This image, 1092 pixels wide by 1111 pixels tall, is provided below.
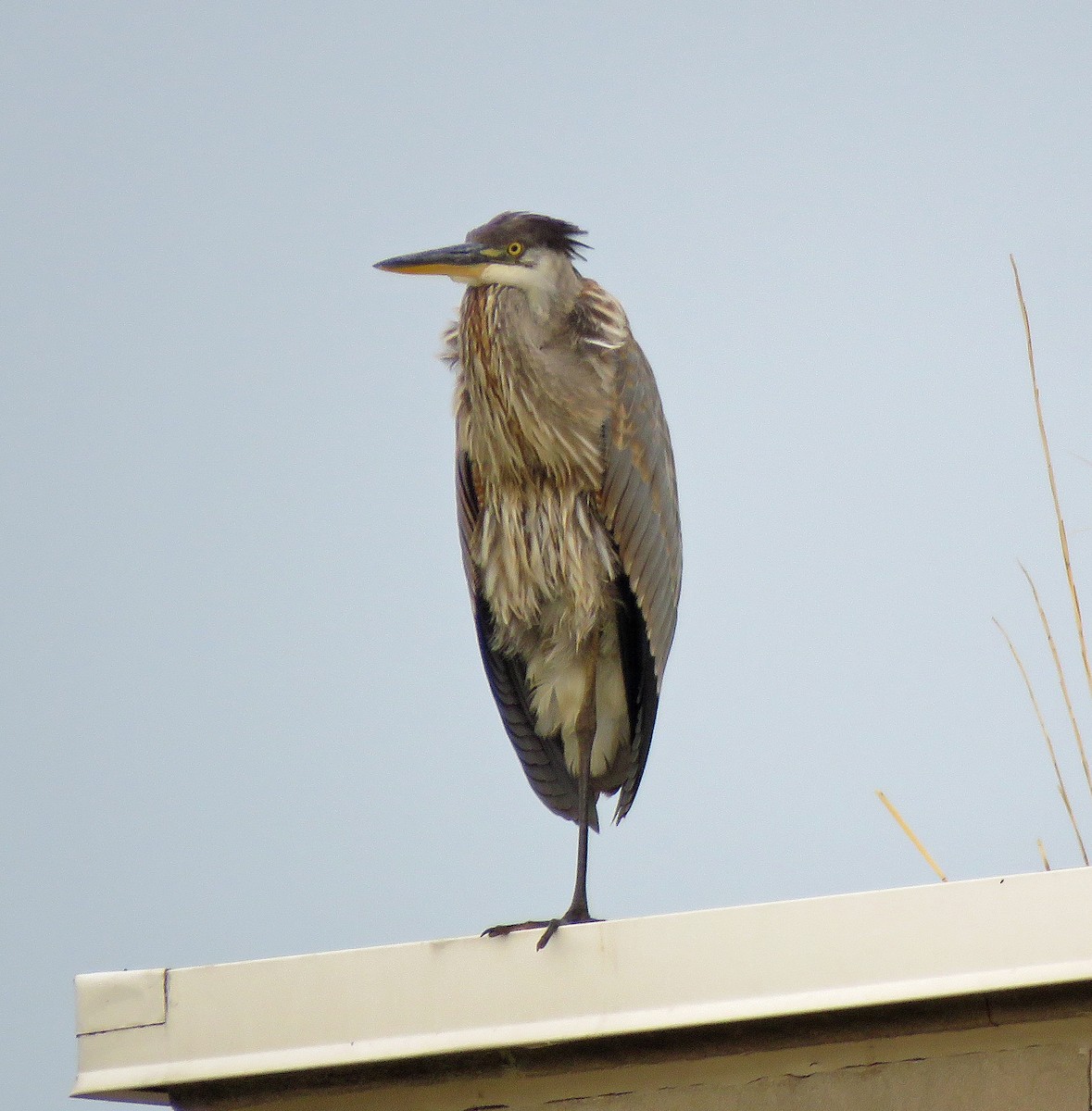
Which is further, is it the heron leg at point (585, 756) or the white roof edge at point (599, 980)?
the heron leg at point (585, 756)

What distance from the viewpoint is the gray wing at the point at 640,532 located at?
8.89 feet

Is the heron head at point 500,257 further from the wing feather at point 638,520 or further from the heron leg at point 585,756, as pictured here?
the heron leg at point 585,756

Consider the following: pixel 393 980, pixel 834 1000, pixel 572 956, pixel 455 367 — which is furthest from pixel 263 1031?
pixel 455 367

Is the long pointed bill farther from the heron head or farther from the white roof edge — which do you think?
the white roof edge

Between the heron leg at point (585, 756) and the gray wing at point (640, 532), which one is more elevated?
the gray wing at point (640, 532)

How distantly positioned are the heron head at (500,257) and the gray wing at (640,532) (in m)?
0.14

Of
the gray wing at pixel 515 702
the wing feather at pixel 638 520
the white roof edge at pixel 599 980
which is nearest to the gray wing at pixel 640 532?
the wing feather at pixel 638 520

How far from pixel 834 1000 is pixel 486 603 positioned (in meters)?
1.43

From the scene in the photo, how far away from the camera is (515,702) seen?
288 centimetres

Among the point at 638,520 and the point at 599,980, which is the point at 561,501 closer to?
the point at 638,520

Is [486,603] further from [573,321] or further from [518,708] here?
[573,321]

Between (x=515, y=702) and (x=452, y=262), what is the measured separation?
2.85 ft

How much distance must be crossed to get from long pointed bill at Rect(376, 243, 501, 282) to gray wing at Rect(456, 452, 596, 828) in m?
0.35

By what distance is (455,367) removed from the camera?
288 cm
